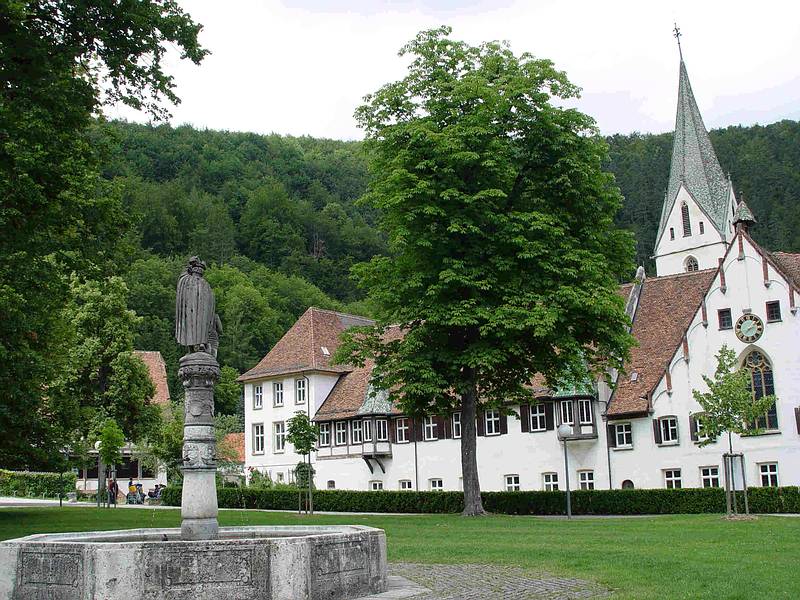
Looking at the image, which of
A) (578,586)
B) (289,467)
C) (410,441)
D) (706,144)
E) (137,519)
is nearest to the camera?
(578,586)

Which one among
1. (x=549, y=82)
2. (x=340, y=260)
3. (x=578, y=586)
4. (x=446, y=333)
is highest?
(x=340, y=260)

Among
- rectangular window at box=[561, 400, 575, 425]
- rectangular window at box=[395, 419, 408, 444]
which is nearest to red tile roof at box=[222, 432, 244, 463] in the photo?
rectangular window at box=[395, 419, 408, 444]

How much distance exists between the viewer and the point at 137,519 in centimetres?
3206

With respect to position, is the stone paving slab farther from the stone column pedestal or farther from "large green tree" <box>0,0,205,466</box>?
"large green tree" <box>0,0,205,466</box>

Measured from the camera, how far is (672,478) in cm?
4188

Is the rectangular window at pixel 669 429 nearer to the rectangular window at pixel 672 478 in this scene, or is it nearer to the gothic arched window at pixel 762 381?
the rectangular window at pixel 672 478

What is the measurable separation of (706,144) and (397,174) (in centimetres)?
6418

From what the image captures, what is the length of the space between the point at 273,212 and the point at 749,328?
72955 mm

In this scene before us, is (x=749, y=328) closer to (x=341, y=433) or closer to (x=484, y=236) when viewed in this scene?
(x=484, y=236)

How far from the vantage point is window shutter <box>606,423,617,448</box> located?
43.4 metres

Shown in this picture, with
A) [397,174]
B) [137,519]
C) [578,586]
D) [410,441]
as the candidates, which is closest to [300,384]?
[410,441]

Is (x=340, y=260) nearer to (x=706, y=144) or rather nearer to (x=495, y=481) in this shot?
(x=706, y=144)

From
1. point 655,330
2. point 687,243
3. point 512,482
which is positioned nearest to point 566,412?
point 512,482

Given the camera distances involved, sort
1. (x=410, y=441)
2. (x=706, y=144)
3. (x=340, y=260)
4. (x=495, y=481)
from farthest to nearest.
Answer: (x=340, y=260), (x=706, y=144), (x=410, y=441), (x=495, y=481)
